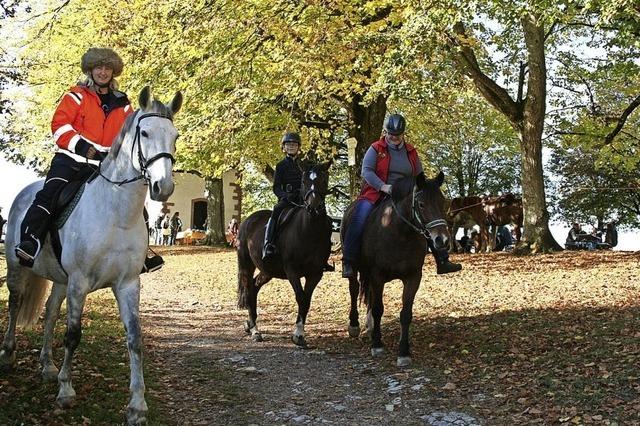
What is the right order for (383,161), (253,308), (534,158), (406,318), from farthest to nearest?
(534,158) → (253,308) → (383,161) → (406,318)

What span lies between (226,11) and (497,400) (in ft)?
38.5

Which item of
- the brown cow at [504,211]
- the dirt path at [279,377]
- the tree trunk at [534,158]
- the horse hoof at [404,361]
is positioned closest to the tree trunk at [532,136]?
the tree trunk at [534,158]

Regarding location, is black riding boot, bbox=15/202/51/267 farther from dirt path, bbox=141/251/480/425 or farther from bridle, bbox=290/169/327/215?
bridle, bbox=290/169/327/215

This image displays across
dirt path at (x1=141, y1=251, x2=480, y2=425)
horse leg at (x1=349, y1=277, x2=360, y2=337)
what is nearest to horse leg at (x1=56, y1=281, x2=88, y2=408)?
dirt path at (x1=141, y1=251, x2=480, y2=425)

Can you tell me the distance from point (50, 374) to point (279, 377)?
2475mm

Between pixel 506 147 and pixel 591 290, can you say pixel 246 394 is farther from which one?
pixel 506 147

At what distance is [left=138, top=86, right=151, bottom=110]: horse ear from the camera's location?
5703mm

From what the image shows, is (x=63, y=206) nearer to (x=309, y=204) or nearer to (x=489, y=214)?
(x=309, y=204)

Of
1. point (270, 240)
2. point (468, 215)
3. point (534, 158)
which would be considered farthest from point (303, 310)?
point (468, 215)

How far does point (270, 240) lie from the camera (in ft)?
32.7

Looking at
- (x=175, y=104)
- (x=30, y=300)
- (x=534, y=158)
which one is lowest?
(x=30, y=300)

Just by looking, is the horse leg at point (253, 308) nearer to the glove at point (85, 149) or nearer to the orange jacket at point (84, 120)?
the orange jacket at point (84, 120)

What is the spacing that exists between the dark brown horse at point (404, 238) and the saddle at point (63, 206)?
3704 millimetres

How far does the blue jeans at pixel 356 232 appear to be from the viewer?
909cm
